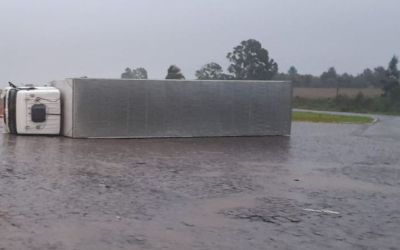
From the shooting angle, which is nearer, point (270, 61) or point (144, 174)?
point (144, 174)

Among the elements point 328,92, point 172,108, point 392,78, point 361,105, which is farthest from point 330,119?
point 328,92

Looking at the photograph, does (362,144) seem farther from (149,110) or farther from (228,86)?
(149,110)

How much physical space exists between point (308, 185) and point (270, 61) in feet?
273

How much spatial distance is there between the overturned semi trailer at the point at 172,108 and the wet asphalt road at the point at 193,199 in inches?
146

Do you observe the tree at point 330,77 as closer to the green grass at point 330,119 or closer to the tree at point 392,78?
the tree at point 392,78

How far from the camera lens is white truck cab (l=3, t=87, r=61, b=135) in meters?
23.5

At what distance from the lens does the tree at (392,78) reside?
256 feet

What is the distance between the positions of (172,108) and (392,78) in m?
64.0

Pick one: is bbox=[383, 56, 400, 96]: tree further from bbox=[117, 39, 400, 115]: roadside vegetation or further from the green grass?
the green grass

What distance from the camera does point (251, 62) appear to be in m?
94.4

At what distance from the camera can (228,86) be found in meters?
26.0

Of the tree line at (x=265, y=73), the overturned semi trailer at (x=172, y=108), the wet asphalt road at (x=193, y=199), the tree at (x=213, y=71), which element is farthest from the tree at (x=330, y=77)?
the wet asphalt road at (x=193, y=199)

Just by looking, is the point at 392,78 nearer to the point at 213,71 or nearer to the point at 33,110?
the point at 213,71

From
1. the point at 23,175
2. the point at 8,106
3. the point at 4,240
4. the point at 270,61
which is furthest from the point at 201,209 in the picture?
the point at 270,61
